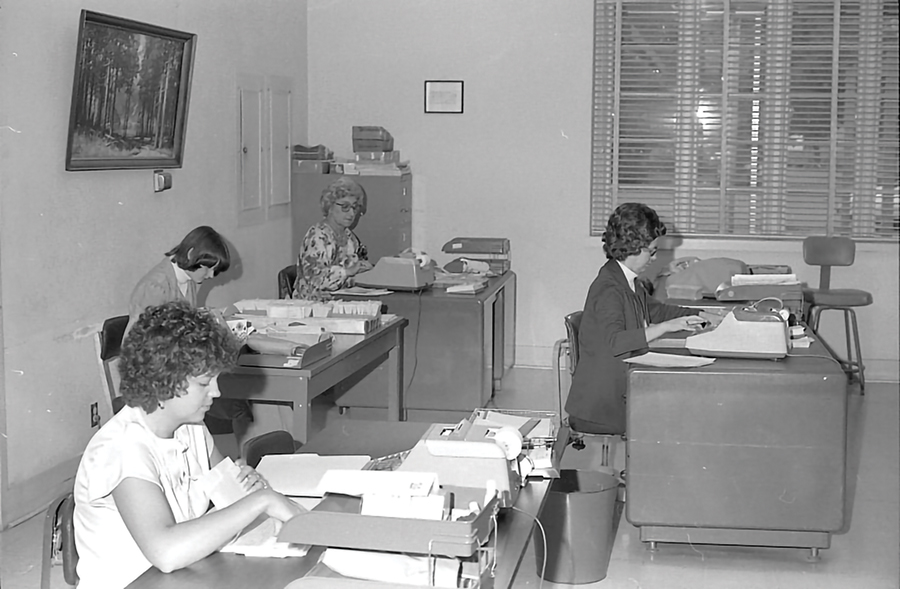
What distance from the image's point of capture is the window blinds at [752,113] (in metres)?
6.79

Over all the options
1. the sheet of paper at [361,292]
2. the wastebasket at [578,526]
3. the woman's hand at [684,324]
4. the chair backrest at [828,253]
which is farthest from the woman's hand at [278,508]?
the chair backrest at [828,253]

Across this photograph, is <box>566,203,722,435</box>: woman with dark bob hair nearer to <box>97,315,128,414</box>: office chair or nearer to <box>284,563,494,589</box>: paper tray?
<box>97,315,128,414</box>: office chair

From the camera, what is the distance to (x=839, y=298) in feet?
20.7

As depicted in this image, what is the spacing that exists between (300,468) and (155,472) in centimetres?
50

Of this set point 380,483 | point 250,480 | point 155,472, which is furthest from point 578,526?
point 155,472

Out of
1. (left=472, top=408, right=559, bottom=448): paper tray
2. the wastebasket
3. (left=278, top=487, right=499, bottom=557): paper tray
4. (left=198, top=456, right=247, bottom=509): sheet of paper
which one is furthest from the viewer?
the wastebasket

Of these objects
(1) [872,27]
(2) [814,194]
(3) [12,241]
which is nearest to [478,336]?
(3) [12,241]

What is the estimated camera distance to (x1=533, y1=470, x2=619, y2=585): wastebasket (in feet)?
10.5

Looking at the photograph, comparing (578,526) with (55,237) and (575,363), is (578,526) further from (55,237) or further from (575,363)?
(55,237)

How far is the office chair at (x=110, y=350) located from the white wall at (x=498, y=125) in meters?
3.78

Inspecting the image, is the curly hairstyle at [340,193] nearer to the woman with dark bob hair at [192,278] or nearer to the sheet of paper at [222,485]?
the woman with dark bob hair at [192,278]

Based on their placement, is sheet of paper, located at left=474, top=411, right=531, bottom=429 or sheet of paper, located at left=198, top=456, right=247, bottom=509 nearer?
sheet of paper, located at left=198, top=456, right=247, bottom=509

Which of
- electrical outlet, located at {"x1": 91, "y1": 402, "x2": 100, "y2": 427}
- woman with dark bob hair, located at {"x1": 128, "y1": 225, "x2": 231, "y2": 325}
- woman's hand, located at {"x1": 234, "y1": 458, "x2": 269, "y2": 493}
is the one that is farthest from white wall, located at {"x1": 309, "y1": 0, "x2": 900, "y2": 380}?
woman's hand, located at {"x1": 234, "y1": 458, "x2": 269, "y2": 493}

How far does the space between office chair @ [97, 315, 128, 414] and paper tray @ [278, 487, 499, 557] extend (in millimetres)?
2189
